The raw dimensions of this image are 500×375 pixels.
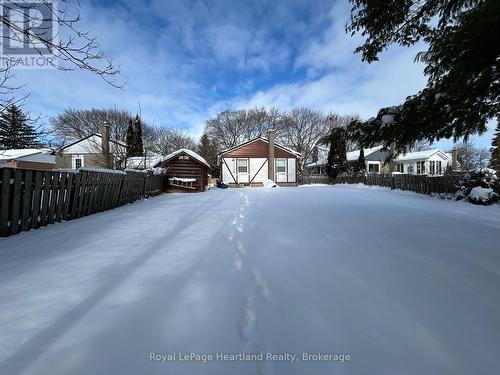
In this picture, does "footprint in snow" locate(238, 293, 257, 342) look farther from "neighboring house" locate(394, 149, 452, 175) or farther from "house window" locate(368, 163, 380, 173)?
"house window" locate(368, 163, 380, 173)

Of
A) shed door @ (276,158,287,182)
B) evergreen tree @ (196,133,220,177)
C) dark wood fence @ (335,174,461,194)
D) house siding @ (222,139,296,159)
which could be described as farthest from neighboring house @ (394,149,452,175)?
evergreen tree @ (196,133,220,177)

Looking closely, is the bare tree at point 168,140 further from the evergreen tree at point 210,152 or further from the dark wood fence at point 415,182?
the dark wood fence at point 415,182

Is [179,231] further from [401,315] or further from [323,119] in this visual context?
[323,119]

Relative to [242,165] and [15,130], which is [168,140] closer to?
[242,165]

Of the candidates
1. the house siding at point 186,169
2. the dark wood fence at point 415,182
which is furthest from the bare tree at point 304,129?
the house siding at point 186,169

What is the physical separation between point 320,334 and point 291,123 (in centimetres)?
→ 4310

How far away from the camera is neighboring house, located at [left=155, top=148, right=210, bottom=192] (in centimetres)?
1852

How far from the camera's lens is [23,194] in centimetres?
480

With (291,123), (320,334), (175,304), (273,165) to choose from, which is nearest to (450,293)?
(320,334)

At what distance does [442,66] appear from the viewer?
359cm

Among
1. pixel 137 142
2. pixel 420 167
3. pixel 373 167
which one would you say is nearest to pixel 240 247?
pixel 137 142

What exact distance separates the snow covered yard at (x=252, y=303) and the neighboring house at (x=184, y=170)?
14.4 metres

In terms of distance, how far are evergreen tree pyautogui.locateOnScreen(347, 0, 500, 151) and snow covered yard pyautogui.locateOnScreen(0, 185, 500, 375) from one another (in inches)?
66.6

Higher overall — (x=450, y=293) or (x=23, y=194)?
(x=23, y=194)
